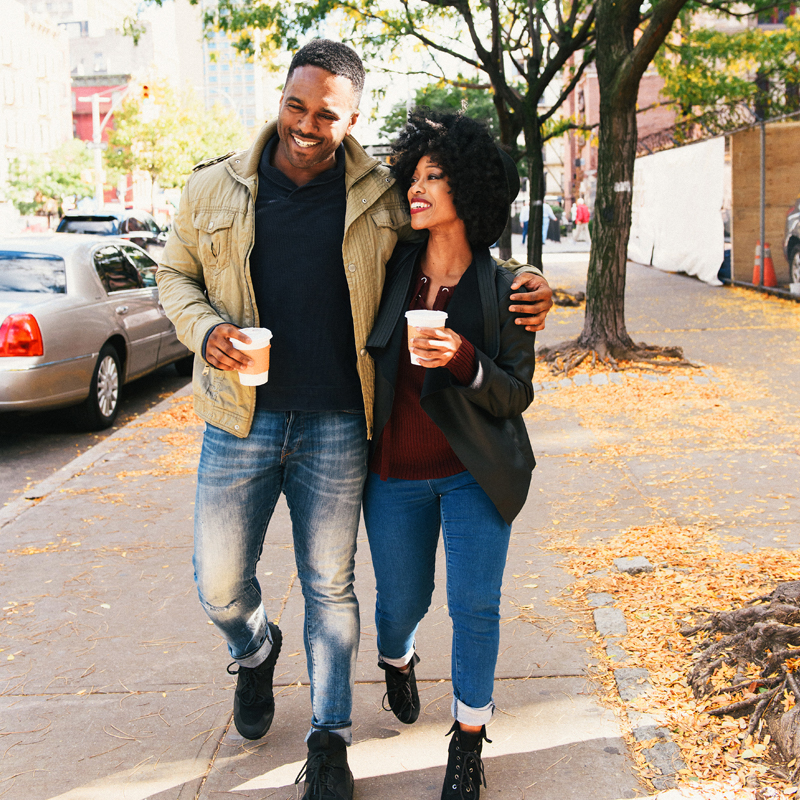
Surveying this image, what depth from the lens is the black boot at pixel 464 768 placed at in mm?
2555

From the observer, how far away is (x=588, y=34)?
552 inches

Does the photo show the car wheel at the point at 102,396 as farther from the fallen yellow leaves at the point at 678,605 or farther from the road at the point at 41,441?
the fallen yellow leaves at the point at 678,605

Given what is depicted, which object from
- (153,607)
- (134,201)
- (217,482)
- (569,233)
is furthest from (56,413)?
(134,201)

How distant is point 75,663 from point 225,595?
1.18m

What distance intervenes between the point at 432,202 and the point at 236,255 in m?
0.60

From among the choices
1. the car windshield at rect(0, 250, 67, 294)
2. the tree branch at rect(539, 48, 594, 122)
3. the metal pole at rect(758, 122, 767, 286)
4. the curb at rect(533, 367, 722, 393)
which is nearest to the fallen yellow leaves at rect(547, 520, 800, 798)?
the curb at rect(533, 367, 722, 393)

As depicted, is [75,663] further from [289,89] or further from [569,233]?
[569,233]

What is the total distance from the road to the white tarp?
37.8 ft

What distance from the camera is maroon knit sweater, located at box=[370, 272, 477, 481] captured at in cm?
262

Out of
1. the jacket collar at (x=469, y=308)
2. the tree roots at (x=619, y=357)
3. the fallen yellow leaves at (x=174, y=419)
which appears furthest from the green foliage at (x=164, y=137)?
the jacket collar at (x=469, y=308)

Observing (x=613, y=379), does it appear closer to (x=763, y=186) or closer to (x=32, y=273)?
(x=32, y=273)

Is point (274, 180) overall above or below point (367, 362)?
above

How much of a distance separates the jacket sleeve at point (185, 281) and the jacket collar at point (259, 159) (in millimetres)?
180

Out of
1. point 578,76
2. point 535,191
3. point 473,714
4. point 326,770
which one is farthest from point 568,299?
point 326,770
